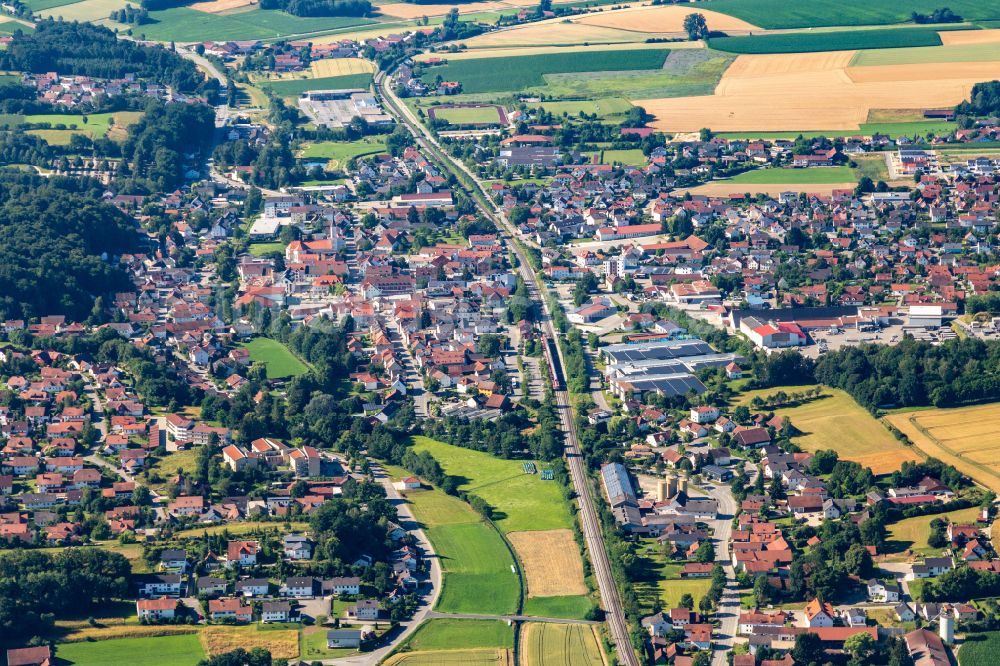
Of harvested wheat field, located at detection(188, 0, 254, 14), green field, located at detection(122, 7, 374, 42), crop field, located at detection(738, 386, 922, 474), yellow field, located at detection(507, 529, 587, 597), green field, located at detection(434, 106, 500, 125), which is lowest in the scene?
yellow field, located at detection(507, 529, 587, 597)

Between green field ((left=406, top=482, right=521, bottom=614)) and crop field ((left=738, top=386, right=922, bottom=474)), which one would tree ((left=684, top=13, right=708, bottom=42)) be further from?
green field ((left=406, top=482, right=521, bottom=614))

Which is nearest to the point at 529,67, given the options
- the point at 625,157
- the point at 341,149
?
the point at 341,149

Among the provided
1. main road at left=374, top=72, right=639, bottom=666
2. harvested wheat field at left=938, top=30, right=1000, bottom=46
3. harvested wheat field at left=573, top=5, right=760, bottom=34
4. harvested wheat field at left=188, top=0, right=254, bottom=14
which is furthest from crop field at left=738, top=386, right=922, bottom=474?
harvested wheat field at left=188, top=0, right=254, bottom=14

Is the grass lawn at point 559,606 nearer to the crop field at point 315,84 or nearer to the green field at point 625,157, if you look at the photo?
the green field at point 625,157

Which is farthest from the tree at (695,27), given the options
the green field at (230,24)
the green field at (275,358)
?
the green field at (275,358)

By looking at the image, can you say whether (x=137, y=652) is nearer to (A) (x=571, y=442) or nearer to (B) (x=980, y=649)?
(A) (x=571, y=442)

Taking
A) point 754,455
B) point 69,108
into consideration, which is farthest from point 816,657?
point 69,108

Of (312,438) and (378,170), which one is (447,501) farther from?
(378,170)
